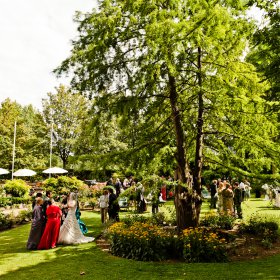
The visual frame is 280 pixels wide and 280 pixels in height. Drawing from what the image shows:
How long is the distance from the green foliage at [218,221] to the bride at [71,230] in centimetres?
497

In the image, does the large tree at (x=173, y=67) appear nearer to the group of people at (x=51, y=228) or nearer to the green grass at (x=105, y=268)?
the green grass at (x=105, y=268)

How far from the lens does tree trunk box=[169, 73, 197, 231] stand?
35.7ft

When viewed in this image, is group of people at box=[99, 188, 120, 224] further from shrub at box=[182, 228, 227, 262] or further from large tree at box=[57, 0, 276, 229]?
shrub at box=[182, 228, 227, 262]

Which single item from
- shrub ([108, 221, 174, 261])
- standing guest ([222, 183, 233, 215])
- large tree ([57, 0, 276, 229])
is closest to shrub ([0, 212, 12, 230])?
shrub ([108, 221, 174, 261])

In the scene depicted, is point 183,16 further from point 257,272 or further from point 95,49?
point 257,272

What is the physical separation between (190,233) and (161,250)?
1029 millimetres

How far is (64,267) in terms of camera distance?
345 inches

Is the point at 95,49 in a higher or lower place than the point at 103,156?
higher

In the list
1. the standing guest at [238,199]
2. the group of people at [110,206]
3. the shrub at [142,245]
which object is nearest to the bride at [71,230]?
the group of people at [110,206]

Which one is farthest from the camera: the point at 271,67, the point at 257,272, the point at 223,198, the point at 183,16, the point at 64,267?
the point at 223,198

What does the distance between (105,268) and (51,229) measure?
→ 11.9 feet

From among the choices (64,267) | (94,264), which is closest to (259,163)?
(94,264)

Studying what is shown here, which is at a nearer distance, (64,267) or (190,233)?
(64,267)

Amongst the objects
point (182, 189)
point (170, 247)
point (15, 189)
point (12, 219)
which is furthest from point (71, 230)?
point (15, 189)
